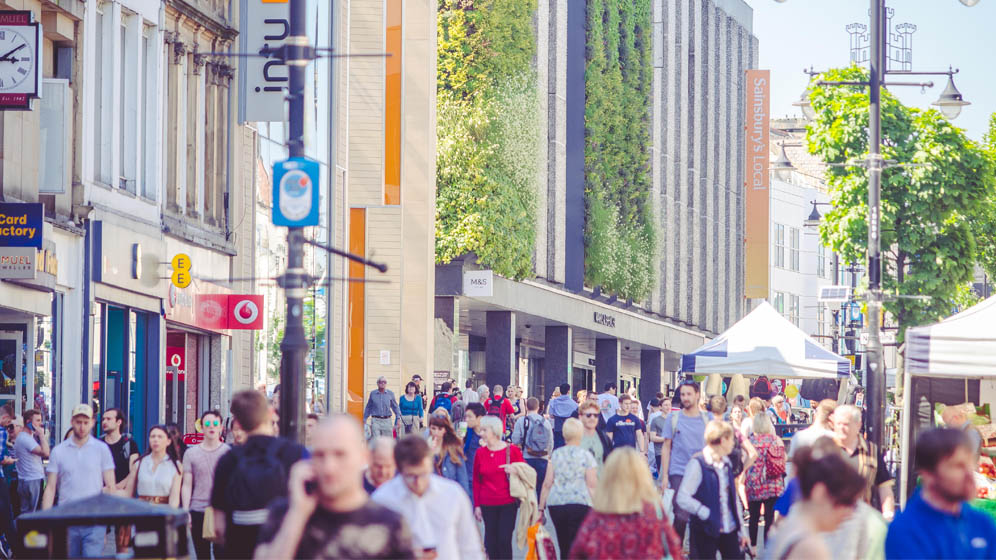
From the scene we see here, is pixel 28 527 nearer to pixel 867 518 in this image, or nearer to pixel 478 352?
pixel 867 518

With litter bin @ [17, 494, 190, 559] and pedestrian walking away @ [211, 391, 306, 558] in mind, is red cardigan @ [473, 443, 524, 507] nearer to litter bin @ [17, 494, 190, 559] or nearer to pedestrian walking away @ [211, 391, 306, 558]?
pedestrian walking away @ [211, 391, 306, 558]

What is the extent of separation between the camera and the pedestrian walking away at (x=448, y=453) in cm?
1405

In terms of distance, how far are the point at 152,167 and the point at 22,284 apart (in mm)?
5743

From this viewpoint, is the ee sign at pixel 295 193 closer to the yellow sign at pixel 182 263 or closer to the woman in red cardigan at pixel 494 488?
the woman in red cardigan at pixel 494 488

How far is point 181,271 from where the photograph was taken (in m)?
24.9

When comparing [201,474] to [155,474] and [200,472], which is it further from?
[155,474]

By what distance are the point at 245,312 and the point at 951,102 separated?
12.2 m

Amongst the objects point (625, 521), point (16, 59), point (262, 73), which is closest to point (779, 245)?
point (262, 73)

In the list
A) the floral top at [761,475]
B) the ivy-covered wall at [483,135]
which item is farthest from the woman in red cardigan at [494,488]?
the ivy-covered wall at [483,135]

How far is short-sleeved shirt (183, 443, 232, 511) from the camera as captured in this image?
40.2 ft

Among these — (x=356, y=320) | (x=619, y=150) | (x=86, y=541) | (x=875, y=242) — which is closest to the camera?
(x=86, y=541)

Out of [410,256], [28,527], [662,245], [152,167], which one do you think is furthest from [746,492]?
[662,245]

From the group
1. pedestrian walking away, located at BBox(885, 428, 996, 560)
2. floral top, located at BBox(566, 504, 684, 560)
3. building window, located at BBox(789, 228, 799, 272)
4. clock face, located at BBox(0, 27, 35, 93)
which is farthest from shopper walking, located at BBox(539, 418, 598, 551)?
building window, located at BBox(789, 228, 799, 272)

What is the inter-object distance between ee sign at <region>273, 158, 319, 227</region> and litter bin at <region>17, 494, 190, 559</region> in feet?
12.6
